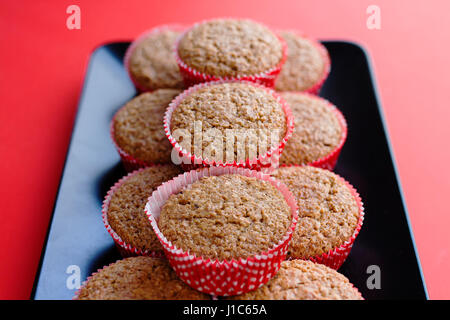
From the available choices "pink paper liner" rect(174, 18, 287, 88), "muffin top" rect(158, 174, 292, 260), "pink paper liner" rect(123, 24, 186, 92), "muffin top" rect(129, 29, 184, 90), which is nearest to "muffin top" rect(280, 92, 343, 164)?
"pink paper liner" rect(174, 18, 287, 88)

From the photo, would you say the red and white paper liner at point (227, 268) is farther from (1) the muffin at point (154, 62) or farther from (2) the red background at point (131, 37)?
(1) the muffin at point (154, 62)

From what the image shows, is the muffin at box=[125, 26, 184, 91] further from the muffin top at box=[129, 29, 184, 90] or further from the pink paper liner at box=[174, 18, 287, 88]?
the pink paper liner at box=[174, 18, 287, 88]

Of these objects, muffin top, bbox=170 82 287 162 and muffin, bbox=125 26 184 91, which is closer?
muffin top, bbox=170 82 287 162

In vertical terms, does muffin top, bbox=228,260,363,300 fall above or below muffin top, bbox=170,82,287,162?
below

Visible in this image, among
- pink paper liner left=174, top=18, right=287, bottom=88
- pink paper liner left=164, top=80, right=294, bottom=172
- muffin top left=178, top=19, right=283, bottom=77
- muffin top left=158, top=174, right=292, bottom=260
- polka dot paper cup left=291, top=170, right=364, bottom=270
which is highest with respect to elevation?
muffin top left=178, top=19, right=283, bottom=77

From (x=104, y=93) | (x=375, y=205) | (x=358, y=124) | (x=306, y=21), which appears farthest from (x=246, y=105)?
(x=306, y=21)

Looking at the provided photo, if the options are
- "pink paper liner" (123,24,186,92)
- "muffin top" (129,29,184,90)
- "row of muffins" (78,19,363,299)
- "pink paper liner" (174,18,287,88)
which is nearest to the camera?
"row of muffins" (78,19,363,299)

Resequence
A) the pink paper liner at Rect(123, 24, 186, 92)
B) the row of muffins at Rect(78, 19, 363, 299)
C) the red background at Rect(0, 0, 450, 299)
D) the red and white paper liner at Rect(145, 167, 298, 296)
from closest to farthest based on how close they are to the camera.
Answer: the red and white paper liner at Rect(145, 167, 298, 296) → the row of muffins at Rect(78, 19, 363, 299) → the red background at Rect(0, 0, 450, 299) → the pink paper liner at Rect(123, 24, 186, 92)
